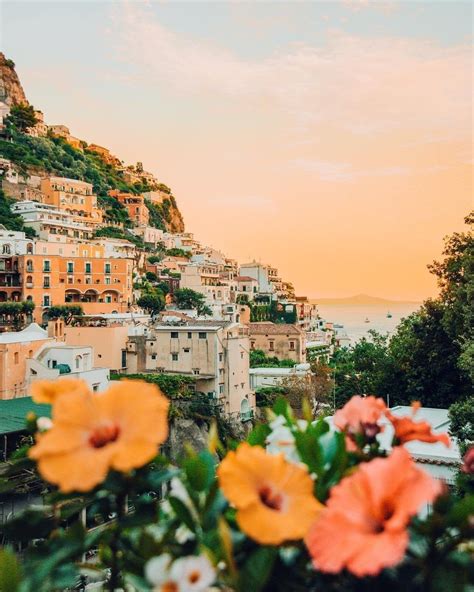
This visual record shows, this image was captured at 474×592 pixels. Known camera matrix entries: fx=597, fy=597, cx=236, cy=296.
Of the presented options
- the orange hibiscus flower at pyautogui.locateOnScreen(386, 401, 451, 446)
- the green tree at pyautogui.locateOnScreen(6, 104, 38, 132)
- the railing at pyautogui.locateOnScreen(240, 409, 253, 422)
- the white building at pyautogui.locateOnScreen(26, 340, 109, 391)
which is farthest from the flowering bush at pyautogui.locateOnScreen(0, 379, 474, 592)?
the green tree at pyautogui.locateOnScreen(6, 104, 38, 132)

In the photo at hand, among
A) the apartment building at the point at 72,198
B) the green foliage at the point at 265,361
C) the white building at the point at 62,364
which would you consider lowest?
the green foliage at the point at 265,361

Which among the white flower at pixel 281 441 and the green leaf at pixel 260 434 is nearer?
the white flower at pixel 281 441

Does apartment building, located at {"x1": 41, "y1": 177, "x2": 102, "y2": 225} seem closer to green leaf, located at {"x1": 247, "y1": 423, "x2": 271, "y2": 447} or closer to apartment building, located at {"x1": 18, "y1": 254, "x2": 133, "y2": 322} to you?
apartment building, located at {"x1": 18, "y1": 254, "x2": 133, "y2": 322}

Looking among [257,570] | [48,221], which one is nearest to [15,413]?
[257,570]

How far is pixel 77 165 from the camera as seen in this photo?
6550 cm

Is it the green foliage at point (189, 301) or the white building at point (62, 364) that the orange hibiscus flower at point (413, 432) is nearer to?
the white building at point (62, 364)

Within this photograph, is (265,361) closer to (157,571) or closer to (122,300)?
(122,300)

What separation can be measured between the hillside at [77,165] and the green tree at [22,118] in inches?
36.3

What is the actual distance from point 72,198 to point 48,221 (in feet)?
34.3

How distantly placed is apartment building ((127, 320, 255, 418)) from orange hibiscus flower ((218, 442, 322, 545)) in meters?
23.7

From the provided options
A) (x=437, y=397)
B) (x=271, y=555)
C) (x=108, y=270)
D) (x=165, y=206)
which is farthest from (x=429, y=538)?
(x=165, y=206)

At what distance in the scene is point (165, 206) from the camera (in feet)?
257

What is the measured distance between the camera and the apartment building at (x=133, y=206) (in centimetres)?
6425

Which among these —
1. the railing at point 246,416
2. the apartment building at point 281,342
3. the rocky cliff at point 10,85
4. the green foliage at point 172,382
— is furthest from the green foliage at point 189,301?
the rocky cliff at point 10,85
